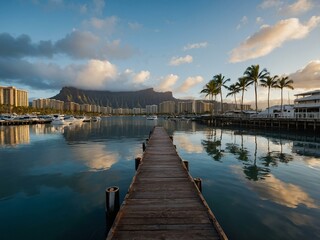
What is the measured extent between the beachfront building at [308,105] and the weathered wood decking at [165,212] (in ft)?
210

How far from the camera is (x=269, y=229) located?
8.12m

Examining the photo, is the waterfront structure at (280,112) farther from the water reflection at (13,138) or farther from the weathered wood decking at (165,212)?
the water reflection at (13,138)

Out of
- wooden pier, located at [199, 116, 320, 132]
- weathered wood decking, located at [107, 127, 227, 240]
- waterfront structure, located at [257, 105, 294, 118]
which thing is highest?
waterfront structure, located at [257, 105, 294, 118]

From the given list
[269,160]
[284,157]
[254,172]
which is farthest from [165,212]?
[284,157]

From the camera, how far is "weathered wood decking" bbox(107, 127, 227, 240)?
5598 millimetres

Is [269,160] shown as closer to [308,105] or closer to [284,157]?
[284,157]

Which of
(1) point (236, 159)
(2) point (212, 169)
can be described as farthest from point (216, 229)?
(1) point (236, 159)

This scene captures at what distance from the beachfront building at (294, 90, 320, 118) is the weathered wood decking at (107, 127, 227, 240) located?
2515 inches

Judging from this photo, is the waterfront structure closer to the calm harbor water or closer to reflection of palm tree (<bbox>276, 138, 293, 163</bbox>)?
reflection of palm tree (<bbox>276, 138, 293, 163</bbox>)

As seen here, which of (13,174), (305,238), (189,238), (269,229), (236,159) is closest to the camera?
(189,238)

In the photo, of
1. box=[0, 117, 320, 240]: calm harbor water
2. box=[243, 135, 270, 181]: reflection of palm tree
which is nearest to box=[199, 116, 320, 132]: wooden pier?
box=[0, 117, 320, 240]: calm harbor water

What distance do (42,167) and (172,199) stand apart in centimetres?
1496

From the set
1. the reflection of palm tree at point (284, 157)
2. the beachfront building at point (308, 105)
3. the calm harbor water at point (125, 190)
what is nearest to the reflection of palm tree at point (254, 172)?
the calm harbor water at point (125, 190)

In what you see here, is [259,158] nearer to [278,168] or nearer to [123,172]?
[278,168]
